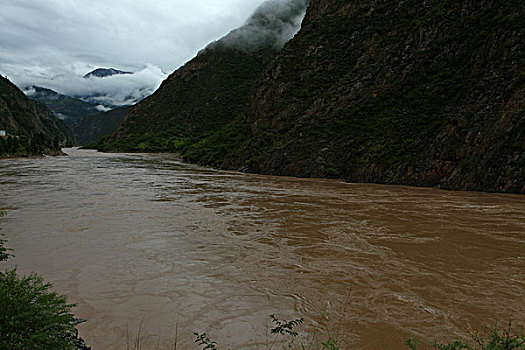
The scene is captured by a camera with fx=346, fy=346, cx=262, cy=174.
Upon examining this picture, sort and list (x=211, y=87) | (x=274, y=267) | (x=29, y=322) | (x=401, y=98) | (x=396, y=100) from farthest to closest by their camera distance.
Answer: (x=211, y=87) < (x=396, y=100) < (x=401, y=98) < (x=274, y=267) < (x=29, y=322)

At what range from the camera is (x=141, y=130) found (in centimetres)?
11556

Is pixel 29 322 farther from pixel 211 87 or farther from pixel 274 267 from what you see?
pixel 211 87

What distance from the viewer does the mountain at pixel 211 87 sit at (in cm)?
9594

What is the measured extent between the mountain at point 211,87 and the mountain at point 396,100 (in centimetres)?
5256

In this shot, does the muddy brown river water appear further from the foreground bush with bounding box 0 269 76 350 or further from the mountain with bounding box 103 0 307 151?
the mountain with bounding box 103 0 307 151

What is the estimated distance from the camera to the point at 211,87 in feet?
346

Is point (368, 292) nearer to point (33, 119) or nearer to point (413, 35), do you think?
point (413, 35)

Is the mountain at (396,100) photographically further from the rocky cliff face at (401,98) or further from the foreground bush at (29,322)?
the foreground bush at (29,322)

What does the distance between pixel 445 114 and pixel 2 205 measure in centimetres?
2474

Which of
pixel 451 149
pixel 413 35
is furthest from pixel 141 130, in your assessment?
pixel 451 149

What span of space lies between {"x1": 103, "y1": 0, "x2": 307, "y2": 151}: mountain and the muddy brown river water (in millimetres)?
78210

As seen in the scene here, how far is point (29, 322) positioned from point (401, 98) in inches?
1085

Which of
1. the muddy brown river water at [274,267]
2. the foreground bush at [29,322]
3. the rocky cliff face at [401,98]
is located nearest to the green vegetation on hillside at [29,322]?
the foreground bush at [29,322]

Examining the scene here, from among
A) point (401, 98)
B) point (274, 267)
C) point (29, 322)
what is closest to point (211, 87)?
point (401, 98)
